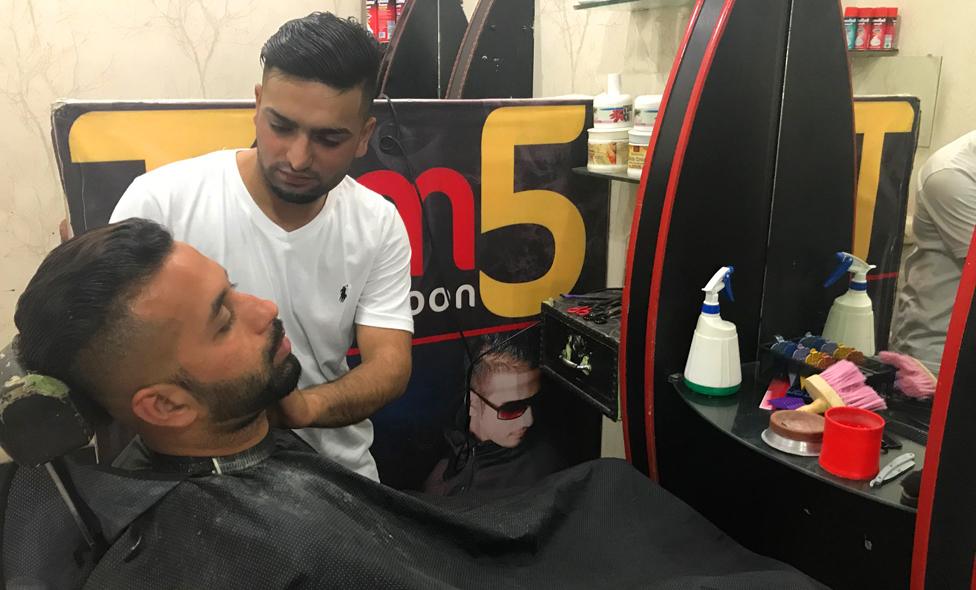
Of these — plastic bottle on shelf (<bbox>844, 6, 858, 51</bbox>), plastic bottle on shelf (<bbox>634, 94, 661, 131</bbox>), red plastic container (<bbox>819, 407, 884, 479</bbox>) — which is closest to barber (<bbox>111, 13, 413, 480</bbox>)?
plastic bottle on shelf (<bbox>634, 94, 661, 131</bbox>)

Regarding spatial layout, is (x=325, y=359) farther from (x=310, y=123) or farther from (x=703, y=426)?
(x=703, y=426)

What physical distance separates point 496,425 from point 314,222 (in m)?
0.99

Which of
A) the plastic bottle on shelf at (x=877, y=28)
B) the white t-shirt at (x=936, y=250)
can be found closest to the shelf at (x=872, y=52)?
the plastic bottle on shelf at (x=877, y=28)

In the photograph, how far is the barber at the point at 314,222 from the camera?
1404mm

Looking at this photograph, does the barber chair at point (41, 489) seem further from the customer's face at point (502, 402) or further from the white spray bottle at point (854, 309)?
the white spray bottle at point (854, 309)

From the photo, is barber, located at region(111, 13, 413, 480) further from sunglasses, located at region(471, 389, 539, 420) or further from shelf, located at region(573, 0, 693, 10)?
shelf, located at region(573, 0, 693, 10)

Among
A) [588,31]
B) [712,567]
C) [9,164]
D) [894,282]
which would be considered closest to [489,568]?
[712,567]

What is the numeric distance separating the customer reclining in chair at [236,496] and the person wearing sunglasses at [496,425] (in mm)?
833

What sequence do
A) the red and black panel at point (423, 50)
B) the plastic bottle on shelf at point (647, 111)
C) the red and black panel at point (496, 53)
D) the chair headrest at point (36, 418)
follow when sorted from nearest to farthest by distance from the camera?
the chair headrest at point (36, 418), the plastic bottle on shelf at point (647, 111), the red and black panel at point (496, 53), the red and black panel at point (423, 50)

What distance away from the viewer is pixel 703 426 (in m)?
1.59

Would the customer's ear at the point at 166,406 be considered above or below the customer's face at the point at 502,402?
above

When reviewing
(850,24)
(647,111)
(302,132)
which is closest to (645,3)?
(647,111)

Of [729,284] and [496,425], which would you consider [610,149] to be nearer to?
[729,284]

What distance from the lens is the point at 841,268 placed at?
5.25 ft
